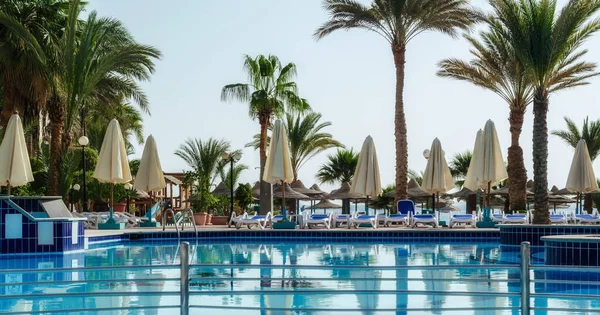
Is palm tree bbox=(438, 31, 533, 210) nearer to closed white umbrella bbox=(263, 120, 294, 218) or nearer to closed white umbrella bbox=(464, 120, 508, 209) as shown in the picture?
closed white umbrella bbox=(464, 120, 508, 209)

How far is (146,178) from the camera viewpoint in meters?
22.1

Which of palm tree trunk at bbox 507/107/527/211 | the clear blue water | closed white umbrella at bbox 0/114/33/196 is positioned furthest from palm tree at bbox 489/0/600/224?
closed white umbrella at bbox 0/114/33/196

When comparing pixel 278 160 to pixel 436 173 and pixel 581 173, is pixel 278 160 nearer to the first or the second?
pixel 436 173

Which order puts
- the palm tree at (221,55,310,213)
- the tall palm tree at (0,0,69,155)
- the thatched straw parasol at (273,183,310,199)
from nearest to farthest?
the tall palm tree at (0,0,69,155) < the palm tree at (221,55,310,213) < the thatched straw parasol at (273,183,310,199)

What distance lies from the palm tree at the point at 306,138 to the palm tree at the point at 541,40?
1879cm

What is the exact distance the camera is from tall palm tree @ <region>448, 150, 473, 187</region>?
42.4 meters

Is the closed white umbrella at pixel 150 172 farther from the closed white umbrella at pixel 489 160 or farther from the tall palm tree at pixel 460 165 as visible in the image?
the tall palm tree at pixel 460 165

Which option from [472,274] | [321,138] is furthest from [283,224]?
[321,138]

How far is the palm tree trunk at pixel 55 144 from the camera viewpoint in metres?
22.4

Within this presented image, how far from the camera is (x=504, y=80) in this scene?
2634 centimetres

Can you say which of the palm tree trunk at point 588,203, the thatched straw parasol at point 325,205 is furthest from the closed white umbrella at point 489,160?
the thatched straw parasol at point 325,205

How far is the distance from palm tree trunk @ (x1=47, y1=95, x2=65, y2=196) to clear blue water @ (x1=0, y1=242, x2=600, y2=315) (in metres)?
A: 4.25

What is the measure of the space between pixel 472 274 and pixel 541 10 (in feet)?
26.9

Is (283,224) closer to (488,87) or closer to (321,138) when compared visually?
(488,87)
